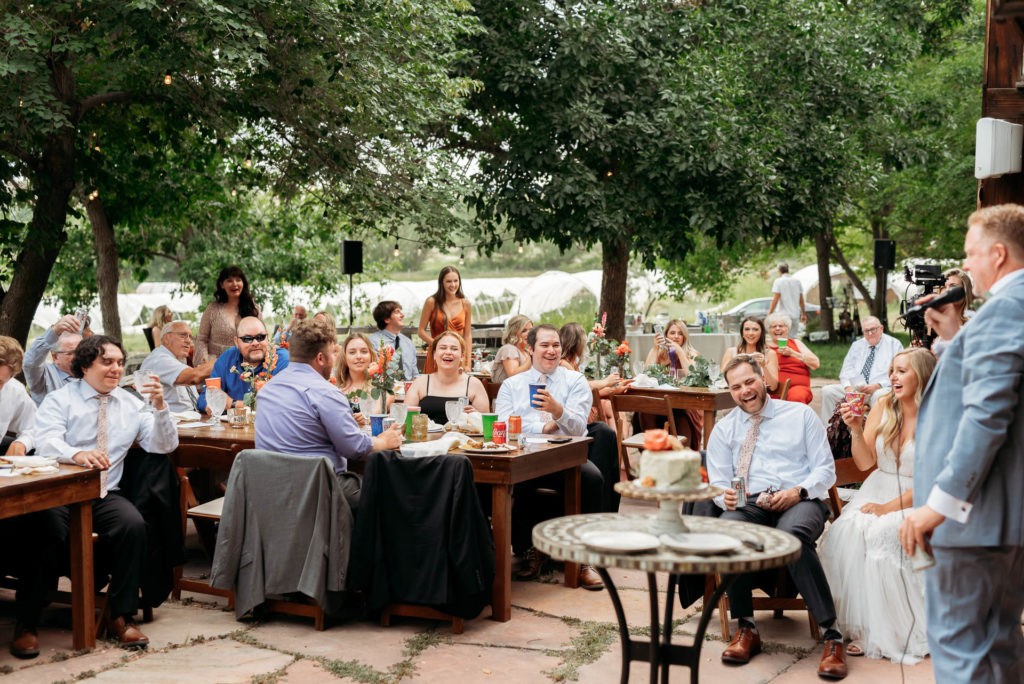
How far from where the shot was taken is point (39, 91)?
7.42 m

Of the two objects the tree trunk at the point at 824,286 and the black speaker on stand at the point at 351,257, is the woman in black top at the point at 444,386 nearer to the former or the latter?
the black speaker on stand at the point at 351,257

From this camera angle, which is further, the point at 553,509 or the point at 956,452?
the point at 553,509

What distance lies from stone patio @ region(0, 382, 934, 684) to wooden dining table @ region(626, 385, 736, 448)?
265 cm

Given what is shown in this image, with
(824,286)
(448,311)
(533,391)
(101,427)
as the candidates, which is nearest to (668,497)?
(533,391)

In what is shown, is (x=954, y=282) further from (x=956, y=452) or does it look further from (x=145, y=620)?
(x=145, y=620)

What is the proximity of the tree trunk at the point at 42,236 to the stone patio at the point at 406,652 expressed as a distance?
434 centimetres

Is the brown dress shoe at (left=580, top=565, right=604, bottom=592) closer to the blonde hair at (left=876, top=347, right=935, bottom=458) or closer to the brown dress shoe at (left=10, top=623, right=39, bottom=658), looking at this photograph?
the blonde hair at (left=876, top=347, right=935, bottom=458)

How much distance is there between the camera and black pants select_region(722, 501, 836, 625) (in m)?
4.27

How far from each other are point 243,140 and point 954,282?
7798 mm

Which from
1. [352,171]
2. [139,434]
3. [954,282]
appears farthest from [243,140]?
[954,282]

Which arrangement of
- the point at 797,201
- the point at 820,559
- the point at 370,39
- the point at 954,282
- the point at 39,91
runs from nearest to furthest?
the point at 820,559 → the point at 954,282 → the point at 39,91 → the point at 370,39 → the point at 797,201

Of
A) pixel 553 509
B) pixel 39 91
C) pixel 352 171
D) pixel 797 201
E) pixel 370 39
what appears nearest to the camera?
pixel 553 509

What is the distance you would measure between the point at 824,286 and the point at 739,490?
21448 mm

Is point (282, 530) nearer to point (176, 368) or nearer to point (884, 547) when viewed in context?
point (176, 368)
